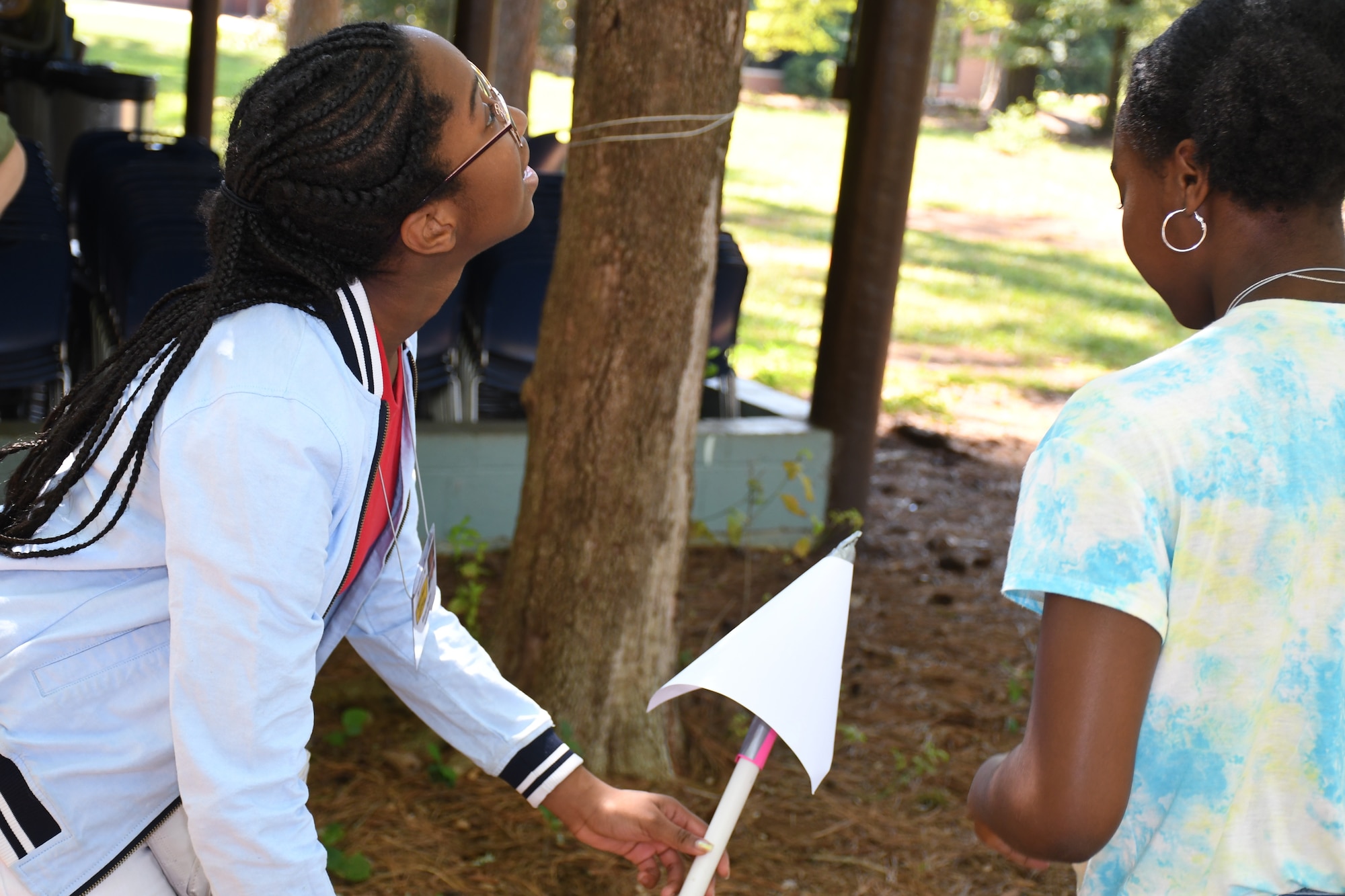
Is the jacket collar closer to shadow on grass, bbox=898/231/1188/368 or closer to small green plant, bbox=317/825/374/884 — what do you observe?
small green plant, bbox=317/825/374/884

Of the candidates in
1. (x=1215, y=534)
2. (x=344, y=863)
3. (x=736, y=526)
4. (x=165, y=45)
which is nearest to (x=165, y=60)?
(x=165, y=45)

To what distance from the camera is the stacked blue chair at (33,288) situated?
4.89 m

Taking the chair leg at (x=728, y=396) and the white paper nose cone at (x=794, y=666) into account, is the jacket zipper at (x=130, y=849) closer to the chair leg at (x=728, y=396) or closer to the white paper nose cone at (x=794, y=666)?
the white paper nose cone at (x=794, y=666)

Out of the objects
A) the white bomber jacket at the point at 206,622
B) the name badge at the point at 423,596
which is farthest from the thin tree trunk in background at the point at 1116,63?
the white bomber jacket at the point at 206,622

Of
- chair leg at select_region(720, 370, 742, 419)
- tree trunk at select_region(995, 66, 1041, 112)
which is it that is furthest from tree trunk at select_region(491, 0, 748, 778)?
tree trunk at select_region(995, 66, 1041, 112)

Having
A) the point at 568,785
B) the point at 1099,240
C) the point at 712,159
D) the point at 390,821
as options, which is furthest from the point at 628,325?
the point at 1099,240

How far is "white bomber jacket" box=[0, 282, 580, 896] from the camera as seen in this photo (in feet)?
4.75

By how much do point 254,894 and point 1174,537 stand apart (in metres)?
1.06

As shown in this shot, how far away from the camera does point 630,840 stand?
2.00 meters

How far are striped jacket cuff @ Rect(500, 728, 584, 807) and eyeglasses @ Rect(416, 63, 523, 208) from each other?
827 mm

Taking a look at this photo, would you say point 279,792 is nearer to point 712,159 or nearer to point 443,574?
point 712,159

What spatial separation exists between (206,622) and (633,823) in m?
0.79

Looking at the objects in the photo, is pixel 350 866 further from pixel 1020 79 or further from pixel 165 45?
pixel 165 45

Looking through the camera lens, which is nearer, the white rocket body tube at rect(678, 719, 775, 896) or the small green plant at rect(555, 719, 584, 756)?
the white rocket body tube at rect(678, 719, 775, 896)
